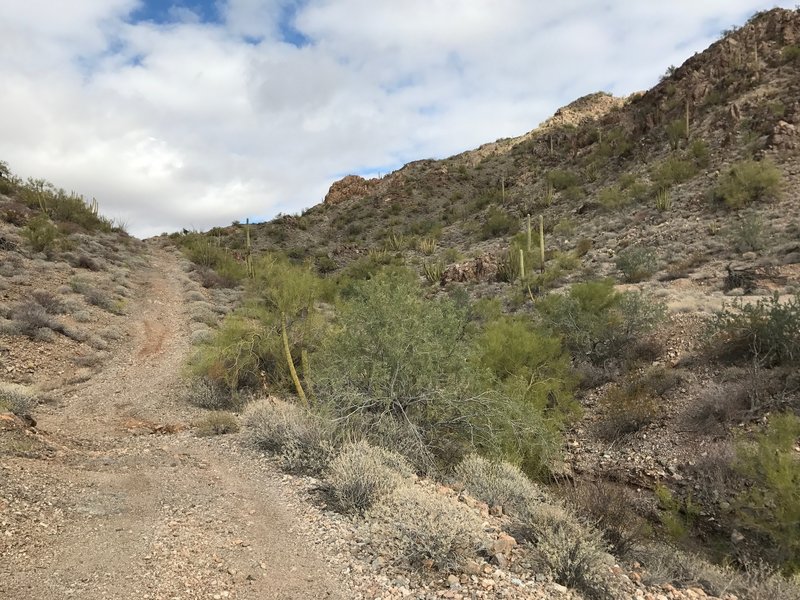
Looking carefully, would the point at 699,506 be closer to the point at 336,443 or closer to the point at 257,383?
the point at 336,443

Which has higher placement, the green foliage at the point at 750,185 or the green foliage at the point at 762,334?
the green foliage at the point at 750,185

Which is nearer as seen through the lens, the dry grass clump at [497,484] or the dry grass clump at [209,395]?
the dry grass clump at [497,484]

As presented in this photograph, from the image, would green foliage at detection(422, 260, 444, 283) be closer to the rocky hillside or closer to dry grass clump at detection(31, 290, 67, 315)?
the rocky hillside

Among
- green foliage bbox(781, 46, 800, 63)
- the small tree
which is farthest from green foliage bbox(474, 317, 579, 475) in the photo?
green foliage bbox(781, 46, 800, 63)

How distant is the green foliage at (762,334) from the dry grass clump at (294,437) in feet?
29.7

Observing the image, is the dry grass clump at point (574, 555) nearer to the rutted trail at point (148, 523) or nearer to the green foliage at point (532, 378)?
the rutted trail at point (148, 523)

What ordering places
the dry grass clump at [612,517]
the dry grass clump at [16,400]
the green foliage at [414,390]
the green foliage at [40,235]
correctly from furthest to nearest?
the green foliage at [40,235]
the dry grass clump at [16,400]
the green foliage at [414,390]
the dry grass clump at [612,517]

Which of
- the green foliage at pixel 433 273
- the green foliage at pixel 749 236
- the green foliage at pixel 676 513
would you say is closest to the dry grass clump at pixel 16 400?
the green foliage at pixel 676 513

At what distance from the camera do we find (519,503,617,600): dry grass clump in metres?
4.75

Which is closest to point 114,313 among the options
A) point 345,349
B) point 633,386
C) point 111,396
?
point 111,396

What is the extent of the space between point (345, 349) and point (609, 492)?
14.7ft

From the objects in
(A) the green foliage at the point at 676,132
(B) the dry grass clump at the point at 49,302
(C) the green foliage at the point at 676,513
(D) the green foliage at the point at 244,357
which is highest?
(A) the green foliage at the point at 676,132

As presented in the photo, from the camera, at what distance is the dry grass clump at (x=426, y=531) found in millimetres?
4758

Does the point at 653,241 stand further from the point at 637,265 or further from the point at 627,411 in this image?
the point at 627,411
